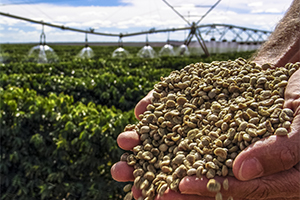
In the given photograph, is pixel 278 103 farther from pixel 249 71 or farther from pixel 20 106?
pixel 20 106

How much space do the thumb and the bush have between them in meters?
2.32

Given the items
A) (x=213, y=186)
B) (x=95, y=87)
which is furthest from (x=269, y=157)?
(x=95, y=87)

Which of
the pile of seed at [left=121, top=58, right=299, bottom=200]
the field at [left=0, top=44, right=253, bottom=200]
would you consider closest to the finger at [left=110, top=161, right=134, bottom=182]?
the pile of seed at [left=121, top=58, right=299, bottom=200]

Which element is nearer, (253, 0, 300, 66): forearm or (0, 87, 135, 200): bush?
(253, 0, 300, 66): forearm

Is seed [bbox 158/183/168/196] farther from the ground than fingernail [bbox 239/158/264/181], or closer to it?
closer to it

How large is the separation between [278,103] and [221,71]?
58cm

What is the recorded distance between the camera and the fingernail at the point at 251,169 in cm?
Answer: 120

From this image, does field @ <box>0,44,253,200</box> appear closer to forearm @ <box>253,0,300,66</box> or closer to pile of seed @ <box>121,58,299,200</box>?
forearm @ <box>253,0,300,66</box>

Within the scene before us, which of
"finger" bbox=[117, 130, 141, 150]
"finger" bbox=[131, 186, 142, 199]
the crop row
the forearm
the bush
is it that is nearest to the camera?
"finger" bbox=[131, 186, 142, 199]

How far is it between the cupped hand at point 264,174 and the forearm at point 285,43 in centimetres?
101

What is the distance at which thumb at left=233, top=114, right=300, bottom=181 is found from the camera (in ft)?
3.95

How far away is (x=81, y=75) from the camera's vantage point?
684 centimetres

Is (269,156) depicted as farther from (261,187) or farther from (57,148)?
A: (57,148)

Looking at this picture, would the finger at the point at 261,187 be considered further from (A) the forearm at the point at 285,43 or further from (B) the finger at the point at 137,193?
(A) the forearm at the point at 285,43
